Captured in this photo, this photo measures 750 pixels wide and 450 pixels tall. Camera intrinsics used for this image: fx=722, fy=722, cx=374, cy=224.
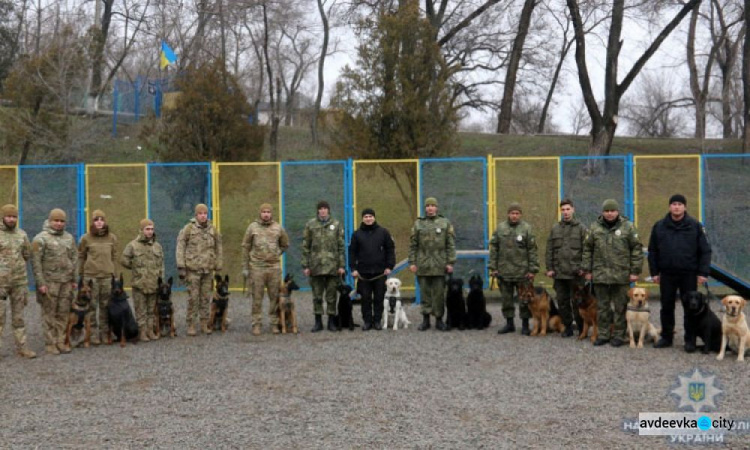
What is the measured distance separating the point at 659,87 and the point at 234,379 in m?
47.7

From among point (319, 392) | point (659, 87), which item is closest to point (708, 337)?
point (319, 392)

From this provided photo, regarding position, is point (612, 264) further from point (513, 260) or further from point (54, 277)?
point (54, 277)

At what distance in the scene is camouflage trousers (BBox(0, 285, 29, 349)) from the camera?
313 inches

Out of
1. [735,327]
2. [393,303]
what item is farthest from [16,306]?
[735,327]

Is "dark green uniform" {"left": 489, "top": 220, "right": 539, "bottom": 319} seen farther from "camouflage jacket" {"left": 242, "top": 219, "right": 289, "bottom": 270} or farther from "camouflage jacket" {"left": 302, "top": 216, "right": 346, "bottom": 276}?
"camouflage jacket" {"left": 242, "top": 219, "right": 289, "bottom": 270}

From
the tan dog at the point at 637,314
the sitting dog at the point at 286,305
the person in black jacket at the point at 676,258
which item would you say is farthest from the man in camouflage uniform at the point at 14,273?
the person in black jacket at the point at 676,258

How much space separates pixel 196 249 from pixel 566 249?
4.72 metres

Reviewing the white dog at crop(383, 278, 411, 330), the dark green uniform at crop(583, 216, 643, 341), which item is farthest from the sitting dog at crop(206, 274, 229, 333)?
the dark green uniform at crop(583, 216, 643, 341)

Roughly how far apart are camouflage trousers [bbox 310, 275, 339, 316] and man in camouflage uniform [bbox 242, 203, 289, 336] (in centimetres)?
51

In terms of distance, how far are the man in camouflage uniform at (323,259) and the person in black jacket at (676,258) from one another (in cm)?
392

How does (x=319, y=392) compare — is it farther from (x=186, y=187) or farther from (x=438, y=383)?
(x=186, y=187)

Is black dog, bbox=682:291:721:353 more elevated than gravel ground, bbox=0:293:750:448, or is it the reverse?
black dog, bbox=682:291:721:353

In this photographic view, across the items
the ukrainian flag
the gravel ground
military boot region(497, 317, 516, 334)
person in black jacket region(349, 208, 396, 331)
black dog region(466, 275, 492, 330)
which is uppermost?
the ukrainian flag

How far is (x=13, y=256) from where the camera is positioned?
801 centimetres
